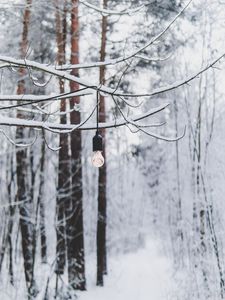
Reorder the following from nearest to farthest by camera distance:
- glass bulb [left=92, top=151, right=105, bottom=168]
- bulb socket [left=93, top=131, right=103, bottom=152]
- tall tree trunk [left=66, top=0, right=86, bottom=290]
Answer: glass bulb [left=92, top=151, right=105, bottom=168] → bulb socket [left=93, top=131, right=103, bottom=152] → tall tree trunk [left=66, top=0, right=86, bottom=290]

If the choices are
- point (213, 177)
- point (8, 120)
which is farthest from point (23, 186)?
point (8, 120)

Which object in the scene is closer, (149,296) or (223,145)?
(223,145)

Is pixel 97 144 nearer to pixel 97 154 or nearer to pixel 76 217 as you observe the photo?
pixel 97 154

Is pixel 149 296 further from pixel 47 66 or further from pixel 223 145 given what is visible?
pixel 47 66

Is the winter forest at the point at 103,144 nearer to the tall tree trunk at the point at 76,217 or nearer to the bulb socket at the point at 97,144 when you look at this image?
the tall tree trunk at the point at 76,217

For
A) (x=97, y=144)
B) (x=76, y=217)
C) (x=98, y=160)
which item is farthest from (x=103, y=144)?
(x=98, y=160)

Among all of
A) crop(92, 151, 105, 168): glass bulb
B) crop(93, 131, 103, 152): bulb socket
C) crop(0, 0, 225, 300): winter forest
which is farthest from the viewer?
crop(0, 0, 225, 300): winter forest

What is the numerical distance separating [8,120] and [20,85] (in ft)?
26.2

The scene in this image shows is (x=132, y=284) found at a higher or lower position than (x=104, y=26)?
lower

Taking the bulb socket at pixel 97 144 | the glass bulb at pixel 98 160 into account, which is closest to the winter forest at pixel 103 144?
the bulb socket at pixel 97 144

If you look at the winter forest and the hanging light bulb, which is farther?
the winter forest

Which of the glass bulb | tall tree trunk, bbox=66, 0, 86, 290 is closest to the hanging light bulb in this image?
the glass bulb

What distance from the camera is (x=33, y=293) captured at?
34.8 feet

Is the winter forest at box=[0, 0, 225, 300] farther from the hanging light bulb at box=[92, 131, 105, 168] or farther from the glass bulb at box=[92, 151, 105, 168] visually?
the glass bulb at box=[92, 151, 105, 168]
